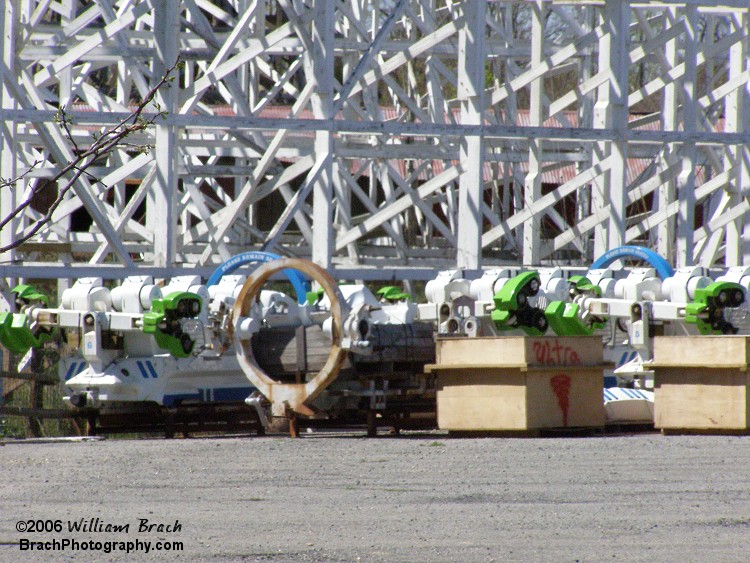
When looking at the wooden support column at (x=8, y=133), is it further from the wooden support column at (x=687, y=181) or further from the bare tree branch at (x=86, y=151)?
the bare tree branch at (x=86, y=151)

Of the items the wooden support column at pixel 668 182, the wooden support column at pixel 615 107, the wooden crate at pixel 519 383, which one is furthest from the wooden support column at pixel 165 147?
the wooden support column at pixel 668 182

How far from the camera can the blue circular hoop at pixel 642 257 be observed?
1527cm

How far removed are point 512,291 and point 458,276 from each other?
1.23m

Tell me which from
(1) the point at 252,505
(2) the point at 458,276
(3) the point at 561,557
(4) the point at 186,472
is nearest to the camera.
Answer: (3) the point at 561,557

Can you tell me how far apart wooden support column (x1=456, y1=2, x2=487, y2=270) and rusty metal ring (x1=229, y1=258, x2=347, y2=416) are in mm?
4593

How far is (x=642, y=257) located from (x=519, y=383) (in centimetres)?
362

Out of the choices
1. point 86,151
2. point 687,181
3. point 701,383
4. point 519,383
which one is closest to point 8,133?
point 519,383

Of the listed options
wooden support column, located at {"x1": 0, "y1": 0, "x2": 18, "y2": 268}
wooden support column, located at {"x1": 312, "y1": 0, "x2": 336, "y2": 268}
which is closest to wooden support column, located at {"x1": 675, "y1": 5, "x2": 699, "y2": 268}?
wooden support column, located at {"x1": 312, "y1": 0, "x2": 336, "y2": 268}

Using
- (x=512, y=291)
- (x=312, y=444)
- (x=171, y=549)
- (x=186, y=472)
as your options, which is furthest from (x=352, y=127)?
(x=171, y=549)

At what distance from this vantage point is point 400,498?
9.43 m

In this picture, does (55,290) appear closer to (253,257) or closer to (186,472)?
(253,257)

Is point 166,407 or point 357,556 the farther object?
point 166,407

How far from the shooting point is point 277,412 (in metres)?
14.0

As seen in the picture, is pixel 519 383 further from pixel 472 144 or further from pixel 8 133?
pixel 8 133
